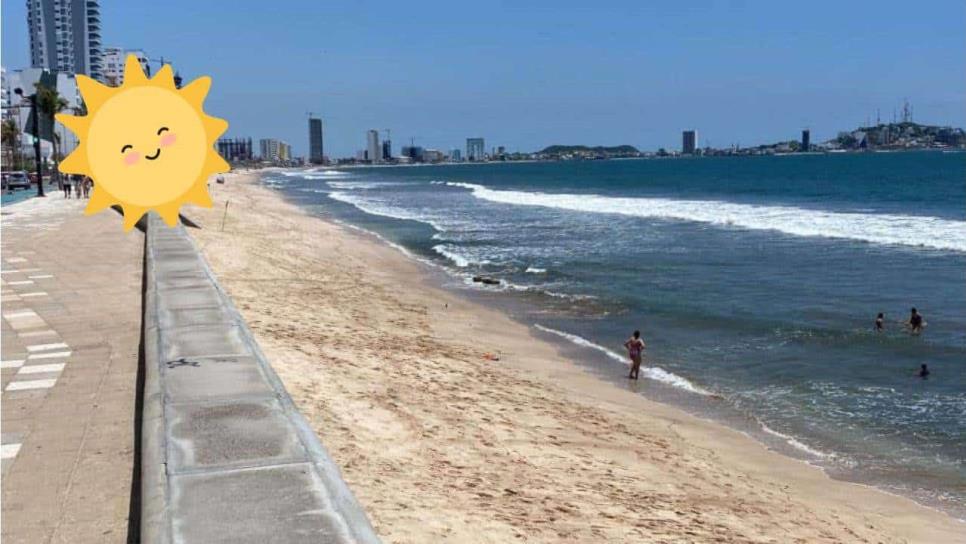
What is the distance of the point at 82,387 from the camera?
8.32m

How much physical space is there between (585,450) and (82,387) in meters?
4.98

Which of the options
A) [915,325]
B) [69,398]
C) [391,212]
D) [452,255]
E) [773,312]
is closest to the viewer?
[69,398]

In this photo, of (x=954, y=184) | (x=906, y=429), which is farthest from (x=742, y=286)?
(x=954, y=184)

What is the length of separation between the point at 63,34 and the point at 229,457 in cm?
21201

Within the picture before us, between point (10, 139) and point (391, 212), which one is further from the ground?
point (10, 139)

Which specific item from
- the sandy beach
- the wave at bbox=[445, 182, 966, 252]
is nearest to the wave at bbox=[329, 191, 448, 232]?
the wave at bbox=[445, 182, 966, 252]

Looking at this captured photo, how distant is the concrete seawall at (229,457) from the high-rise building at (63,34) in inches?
7780

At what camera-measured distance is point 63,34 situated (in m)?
190

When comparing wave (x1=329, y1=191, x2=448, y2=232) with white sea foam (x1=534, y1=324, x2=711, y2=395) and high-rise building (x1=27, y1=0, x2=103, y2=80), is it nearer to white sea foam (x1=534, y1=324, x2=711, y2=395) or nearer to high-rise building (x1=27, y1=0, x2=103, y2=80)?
white sea foam (x1=534, y1=324, x2=711, y2=395)

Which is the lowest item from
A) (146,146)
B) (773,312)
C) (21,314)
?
(773,312)

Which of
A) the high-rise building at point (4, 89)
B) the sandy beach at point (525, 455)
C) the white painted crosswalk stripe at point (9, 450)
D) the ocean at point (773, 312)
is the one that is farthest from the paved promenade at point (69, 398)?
the high-rise building at point (4, 89)

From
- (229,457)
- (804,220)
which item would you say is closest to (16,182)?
(804,220)

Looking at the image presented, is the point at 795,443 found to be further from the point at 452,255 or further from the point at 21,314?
the point at 452,255

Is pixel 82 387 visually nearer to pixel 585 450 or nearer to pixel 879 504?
pixel 585 450
